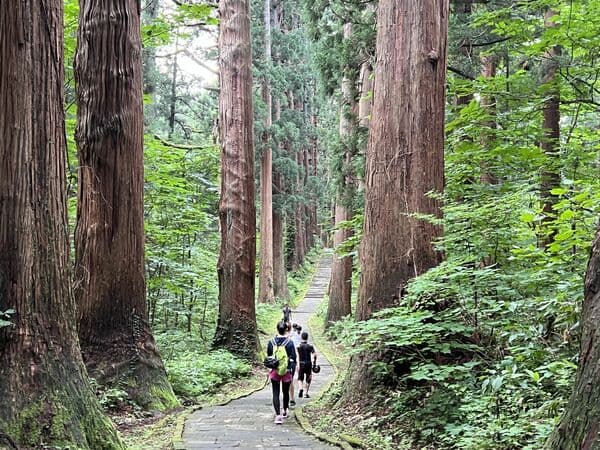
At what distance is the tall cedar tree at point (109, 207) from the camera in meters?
7.42

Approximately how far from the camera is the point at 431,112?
6.98 metres

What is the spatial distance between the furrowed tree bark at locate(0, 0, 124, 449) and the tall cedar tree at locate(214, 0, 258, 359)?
26.7 ft

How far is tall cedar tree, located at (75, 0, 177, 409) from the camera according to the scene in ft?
24.3

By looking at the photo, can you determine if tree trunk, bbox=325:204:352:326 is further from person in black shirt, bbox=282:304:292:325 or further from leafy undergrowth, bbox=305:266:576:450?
leafy undergrowth, bbox=305:266:576:450

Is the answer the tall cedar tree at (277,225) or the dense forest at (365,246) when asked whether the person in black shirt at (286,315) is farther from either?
the tall cedar tree at (277,225)

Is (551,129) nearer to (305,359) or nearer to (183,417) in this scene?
(305,359)

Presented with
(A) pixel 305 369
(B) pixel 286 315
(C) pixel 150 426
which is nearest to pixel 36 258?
(C) pixel 150 426

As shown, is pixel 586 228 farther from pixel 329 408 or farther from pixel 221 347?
pixel 221 347

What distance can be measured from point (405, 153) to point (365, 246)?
1.27m

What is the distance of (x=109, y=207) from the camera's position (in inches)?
297

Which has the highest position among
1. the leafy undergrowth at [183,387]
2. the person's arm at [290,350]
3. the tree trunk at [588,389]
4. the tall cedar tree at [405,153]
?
the tall cedar tree at [405,153]

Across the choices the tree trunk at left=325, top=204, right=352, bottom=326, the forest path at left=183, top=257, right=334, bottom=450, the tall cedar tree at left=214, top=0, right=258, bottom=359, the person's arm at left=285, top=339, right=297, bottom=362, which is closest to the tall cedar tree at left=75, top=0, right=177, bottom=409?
the forest path at left=183, top=257, right=334, bottom=450

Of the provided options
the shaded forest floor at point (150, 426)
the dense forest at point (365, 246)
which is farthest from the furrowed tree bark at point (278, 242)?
the shaded forest floor at point (150, 426)

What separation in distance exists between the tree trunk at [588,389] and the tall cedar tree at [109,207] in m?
5.72
